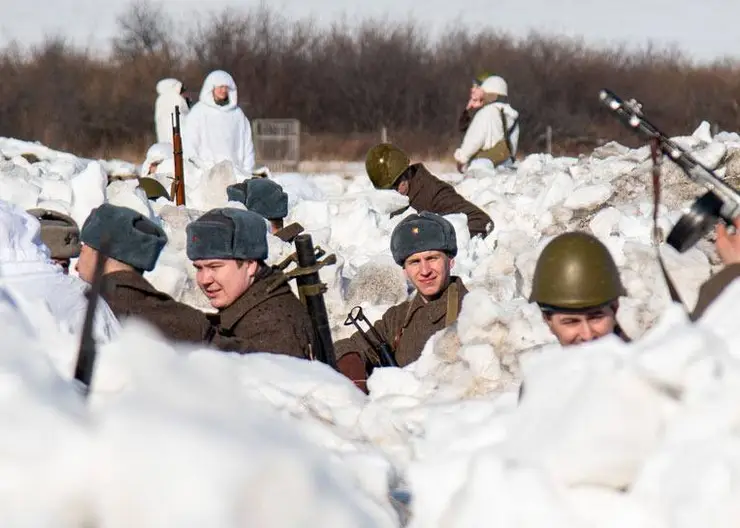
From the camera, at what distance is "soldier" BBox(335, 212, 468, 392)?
6539 mm

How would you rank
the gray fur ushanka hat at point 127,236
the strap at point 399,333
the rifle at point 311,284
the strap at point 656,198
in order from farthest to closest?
the strap at point 399,333 < the rifle at point 311,284 < the gray fur ushanka hat at point 127,236 < the strap at point 656,198

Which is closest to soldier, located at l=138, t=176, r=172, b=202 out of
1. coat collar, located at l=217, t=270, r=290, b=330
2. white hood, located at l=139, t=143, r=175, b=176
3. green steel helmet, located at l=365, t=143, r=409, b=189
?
white hood, located at l=139, t=143, r=175, b=176

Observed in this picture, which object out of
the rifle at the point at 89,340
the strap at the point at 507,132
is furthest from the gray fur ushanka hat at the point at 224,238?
the strap at the point at 507,132

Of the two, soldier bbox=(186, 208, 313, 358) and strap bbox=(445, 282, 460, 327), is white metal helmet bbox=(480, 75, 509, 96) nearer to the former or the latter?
strap bbox=(445, 282, 460, 327)

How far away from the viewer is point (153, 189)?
11.9 meters

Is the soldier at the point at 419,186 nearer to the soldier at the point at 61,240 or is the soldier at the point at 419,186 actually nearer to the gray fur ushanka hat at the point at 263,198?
the gray fur ushanka hat at the point at 263,198

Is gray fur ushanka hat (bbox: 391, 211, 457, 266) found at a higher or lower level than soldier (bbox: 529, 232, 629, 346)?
lower

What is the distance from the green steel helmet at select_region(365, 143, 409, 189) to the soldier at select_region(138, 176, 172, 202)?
1.61 m

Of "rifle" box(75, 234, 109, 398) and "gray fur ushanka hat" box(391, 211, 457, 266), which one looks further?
"gray fur ushanka hat" box(391, 211, 457, 266)

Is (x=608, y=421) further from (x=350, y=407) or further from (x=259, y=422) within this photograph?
(x=350, y=407)

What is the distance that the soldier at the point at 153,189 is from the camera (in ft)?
38.5

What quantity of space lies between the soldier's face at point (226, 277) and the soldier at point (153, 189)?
5883 mm

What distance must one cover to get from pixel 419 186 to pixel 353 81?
2953 centimetres

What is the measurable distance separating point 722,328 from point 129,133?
31.0 meters
